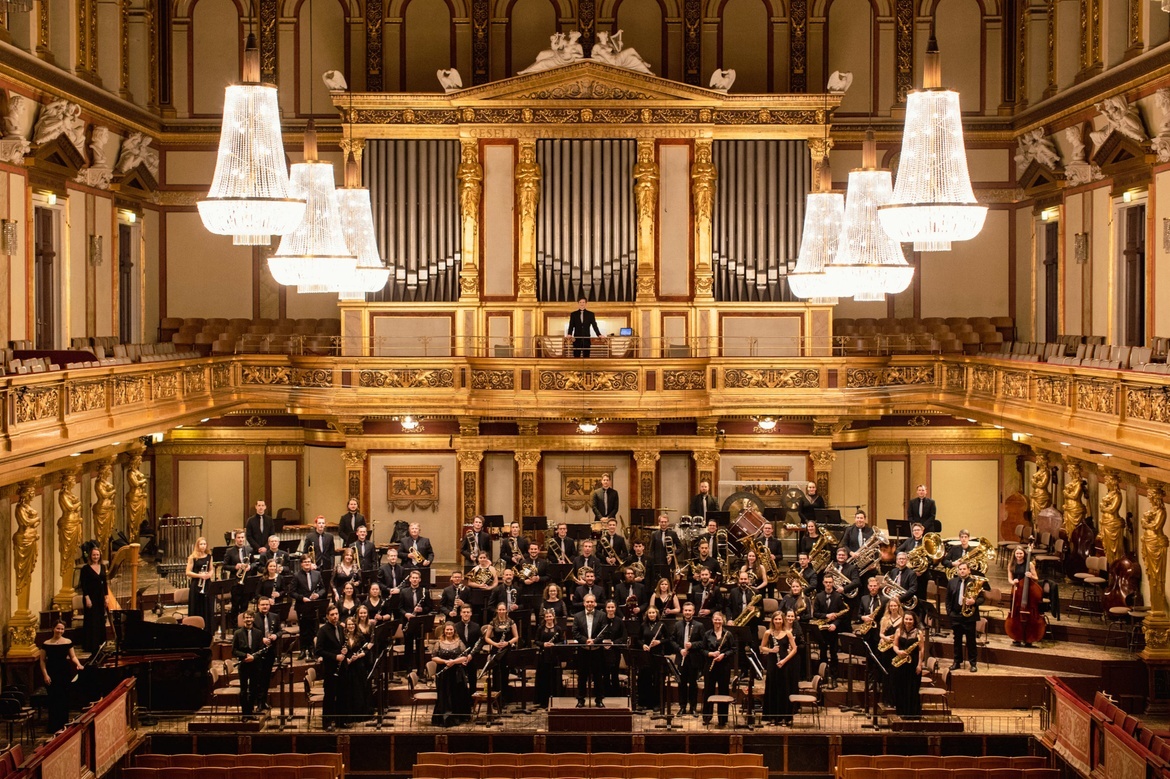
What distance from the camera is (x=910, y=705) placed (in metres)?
12.5

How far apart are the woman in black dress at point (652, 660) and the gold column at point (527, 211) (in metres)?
6.77

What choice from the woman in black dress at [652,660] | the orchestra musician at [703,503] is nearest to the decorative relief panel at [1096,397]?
the woman in black dress at [652,660]

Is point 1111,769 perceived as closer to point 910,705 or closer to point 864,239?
point 910,705

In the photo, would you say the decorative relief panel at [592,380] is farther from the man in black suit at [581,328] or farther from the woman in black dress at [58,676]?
the woman in black dress at [58,676]

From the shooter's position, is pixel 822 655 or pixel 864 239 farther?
pixel 822 655

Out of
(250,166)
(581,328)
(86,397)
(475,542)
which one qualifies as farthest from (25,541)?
(581,328)

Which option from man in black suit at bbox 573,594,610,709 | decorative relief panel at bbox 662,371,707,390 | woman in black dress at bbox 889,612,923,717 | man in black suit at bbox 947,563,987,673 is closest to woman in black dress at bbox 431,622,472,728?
man in black suit at bbox 573,594,610,709

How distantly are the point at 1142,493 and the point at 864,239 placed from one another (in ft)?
18.6

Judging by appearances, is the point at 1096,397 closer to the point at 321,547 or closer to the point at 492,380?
the point at 492,380

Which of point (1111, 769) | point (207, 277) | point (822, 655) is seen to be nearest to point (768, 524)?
point (822, 655)

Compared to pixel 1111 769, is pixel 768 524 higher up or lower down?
higher up

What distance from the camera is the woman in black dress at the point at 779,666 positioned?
40.8 ft

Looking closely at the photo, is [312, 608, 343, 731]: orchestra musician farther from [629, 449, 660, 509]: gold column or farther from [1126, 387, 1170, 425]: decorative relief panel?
[1126, 387, 1170, 425]: decorative relief panel

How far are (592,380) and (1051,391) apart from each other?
596cm
